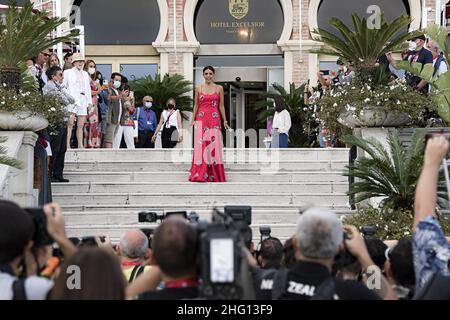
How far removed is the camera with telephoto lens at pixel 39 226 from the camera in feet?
12.3

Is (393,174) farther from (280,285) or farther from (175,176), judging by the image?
(280,285)

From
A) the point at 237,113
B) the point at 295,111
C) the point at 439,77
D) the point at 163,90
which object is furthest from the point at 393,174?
the point at 237,113

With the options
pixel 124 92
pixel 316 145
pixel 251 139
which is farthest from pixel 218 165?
pixel 251 139

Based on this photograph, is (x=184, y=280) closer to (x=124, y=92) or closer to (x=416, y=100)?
(x=416, y=100)

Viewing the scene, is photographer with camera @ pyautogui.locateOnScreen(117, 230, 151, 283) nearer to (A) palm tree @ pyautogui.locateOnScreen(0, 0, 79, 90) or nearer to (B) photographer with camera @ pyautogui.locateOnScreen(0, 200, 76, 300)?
(B) photographer with camera @ pyautogui.locateOnScreen(0, 200, 76, 300)

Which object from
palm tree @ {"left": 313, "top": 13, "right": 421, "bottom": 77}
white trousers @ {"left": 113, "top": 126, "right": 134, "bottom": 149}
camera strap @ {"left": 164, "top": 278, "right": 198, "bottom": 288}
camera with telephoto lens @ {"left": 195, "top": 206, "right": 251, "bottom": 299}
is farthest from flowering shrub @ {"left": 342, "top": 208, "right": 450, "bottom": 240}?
white trousers @ {"left": 113, "top": 126, "right": 134, "bottom": 149}

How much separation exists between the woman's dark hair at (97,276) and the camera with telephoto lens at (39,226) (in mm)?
338

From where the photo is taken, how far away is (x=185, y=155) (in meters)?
13.6

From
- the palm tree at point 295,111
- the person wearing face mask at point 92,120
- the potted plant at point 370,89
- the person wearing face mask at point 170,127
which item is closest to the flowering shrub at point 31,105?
the potted plant at point 370,89

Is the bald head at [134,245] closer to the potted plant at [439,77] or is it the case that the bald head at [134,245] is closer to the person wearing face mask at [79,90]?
the potted plant at [439,77]

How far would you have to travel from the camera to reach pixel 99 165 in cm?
1316

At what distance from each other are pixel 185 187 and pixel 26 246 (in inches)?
340

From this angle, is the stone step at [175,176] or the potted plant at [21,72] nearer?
the potted plant at [21,72]
